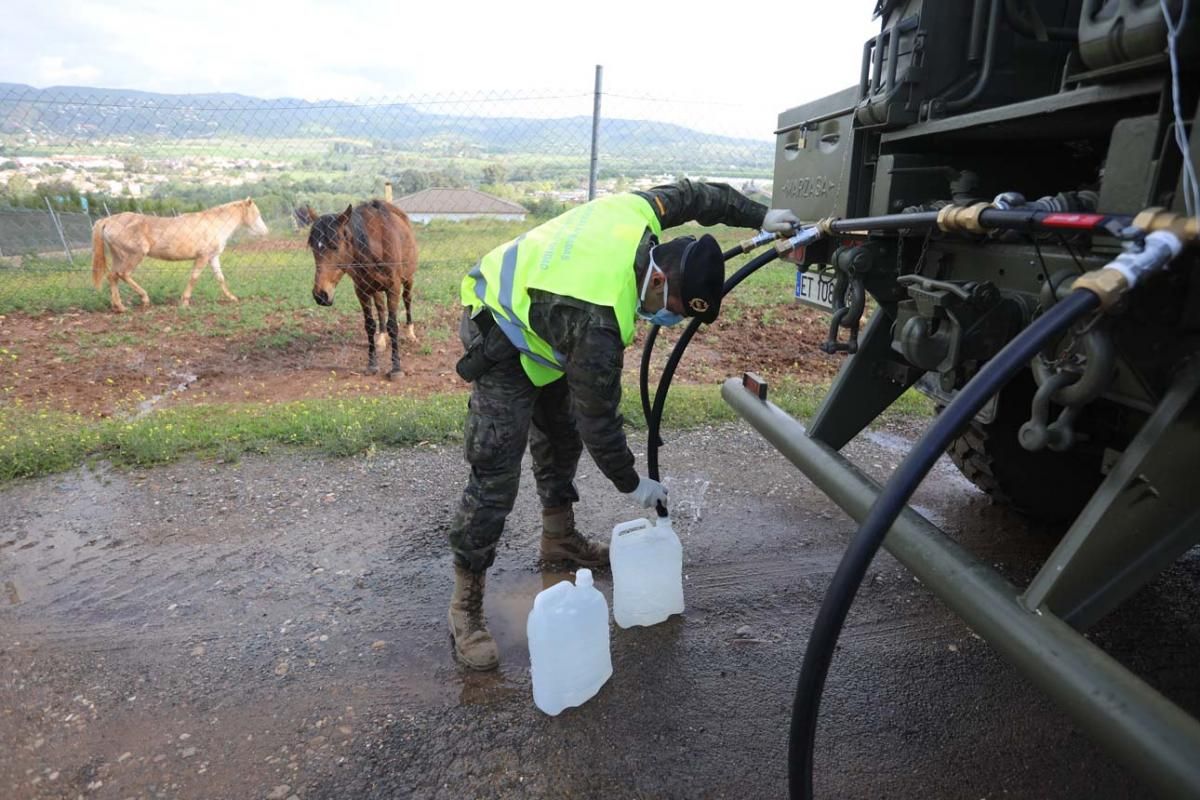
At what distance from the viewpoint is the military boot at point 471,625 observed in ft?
8.76

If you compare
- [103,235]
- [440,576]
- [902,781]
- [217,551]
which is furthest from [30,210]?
[902,781]

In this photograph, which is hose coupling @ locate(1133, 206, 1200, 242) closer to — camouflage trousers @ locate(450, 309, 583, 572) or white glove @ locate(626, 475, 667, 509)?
white glove @ locate(626, 475, 667, 509)

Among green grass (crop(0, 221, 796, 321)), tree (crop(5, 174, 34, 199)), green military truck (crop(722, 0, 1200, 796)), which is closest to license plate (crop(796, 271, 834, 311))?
green military truck (crop(722, 0, 1200, 796))

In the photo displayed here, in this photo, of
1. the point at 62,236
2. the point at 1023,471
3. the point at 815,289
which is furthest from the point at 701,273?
the point at 62,236

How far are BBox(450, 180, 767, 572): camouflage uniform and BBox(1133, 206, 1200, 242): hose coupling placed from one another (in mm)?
1396

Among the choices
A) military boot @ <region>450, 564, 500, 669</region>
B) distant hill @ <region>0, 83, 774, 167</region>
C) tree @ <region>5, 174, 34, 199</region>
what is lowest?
military boot @ <region>450, 564, 500, 669</region>

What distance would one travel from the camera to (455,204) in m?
16.0

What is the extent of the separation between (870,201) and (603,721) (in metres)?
2.15

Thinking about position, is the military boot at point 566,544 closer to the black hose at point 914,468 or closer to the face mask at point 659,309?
the face mask at point 659,309

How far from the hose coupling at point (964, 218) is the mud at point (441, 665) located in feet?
5.55

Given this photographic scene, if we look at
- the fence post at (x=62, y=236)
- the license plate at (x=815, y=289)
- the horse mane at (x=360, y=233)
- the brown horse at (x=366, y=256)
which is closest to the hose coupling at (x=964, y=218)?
the license plate at (x=815, y=289)

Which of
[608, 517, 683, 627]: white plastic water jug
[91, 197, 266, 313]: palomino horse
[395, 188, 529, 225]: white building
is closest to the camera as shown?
[608, 517, 683, 627]: white plastic water jug

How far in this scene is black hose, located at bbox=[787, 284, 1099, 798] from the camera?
3.55 ft

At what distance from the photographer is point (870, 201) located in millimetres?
2715
